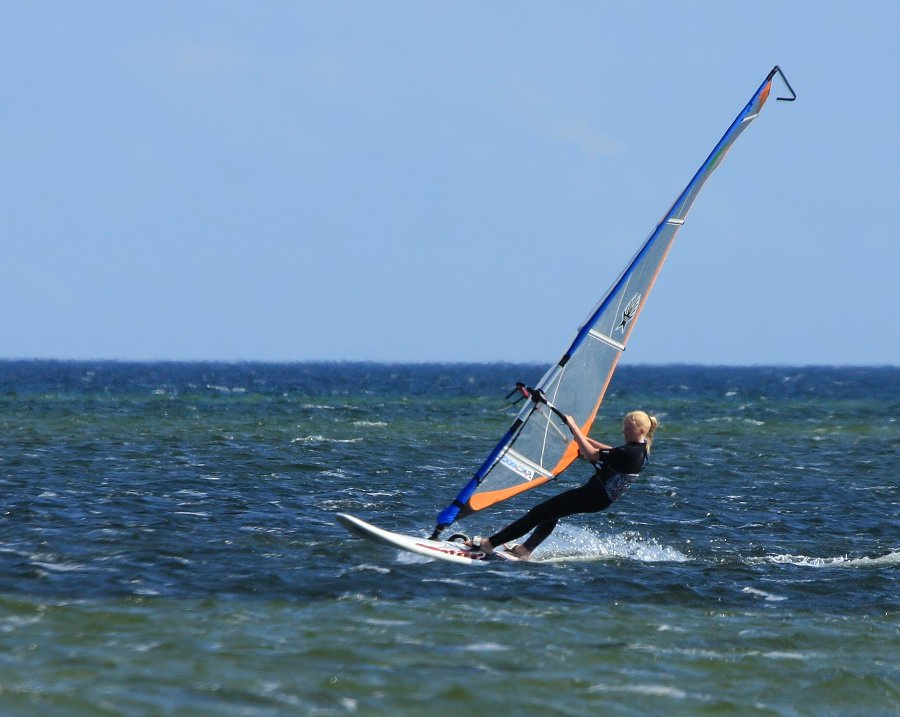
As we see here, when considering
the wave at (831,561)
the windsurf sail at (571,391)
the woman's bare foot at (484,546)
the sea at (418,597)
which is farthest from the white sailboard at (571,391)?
the wave at (831,561)

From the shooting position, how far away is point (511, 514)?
18812mm

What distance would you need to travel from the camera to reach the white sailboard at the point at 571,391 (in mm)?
13680

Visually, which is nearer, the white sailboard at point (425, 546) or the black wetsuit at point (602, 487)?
the black wetsuit at point (602, 487)

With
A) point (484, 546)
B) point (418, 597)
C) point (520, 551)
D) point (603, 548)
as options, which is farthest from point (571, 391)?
point (418, 597)

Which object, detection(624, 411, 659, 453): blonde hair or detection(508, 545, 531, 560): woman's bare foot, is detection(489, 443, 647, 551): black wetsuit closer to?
detection(624, 411, 659, 453): blonde hair

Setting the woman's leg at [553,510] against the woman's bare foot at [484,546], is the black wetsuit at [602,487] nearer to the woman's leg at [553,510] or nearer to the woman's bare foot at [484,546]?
the woman's leg at [553,510]

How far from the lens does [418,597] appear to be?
11.4 metres

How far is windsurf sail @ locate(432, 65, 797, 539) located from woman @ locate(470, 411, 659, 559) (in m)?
0.48

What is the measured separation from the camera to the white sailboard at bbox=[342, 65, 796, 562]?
13680 mm

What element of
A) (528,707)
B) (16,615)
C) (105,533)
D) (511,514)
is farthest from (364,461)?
(528,707)

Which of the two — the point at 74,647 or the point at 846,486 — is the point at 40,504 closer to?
the point at 74,647

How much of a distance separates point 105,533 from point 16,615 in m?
4.49

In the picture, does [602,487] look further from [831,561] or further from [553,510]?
[831,561]

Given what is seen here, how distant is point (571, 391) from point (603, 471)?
1190mm
